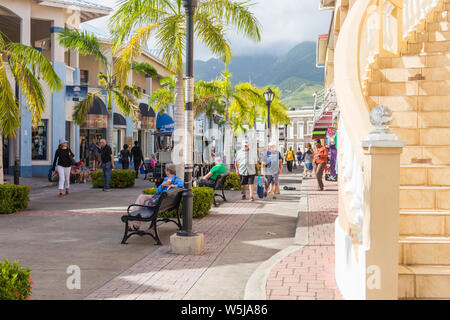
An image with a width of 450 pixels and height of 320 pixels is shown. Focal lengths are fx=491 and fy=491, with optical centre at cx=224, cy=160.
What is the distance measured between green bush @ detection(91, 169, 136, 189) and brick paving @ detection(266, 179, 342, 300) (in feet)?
37.2

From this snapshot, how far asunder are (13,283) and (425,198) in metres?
4.14

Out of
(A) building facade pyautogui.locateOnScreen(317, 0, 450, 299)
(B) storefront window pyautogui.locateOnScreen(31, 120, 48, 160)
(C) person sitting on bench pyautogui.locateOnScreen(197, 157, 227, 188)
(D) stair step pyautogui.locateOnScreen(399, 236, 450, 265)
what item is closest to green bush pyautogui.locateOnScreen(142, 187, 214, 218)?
(C) person sitting on bench pyautogui.locateOnScreen(197, 157, 227, 188)

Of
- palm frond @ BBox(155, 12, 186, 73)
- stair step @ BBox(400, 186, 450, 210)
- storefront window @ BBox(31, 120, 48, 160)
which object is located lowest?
stair step @ BBox(400, 186, 450, 210)

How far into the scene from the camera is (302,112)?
93.8 meters

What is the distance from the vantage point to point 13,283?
12.7 feet

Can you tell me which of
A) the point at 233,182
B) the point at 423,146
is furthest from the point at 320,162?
the point at 423,146

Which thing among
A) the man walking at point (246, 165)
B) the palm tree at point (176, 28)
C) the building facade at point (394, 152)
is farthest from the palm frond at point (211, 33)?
the building facade at point (394, 152)

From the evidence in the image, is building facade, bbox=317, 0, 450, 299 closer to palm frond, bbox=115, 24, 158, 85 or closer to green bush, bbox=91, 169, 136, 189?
palm frond, bbox=115, 24, 158, 85

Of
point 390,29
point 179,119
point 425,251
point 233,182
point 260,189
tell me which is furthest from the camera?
point 233,182

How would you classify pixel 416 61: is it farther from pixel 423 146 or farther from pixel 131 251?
pixel 131 251

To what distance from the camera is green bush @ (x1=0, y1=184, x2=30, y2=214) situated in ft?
38.9
